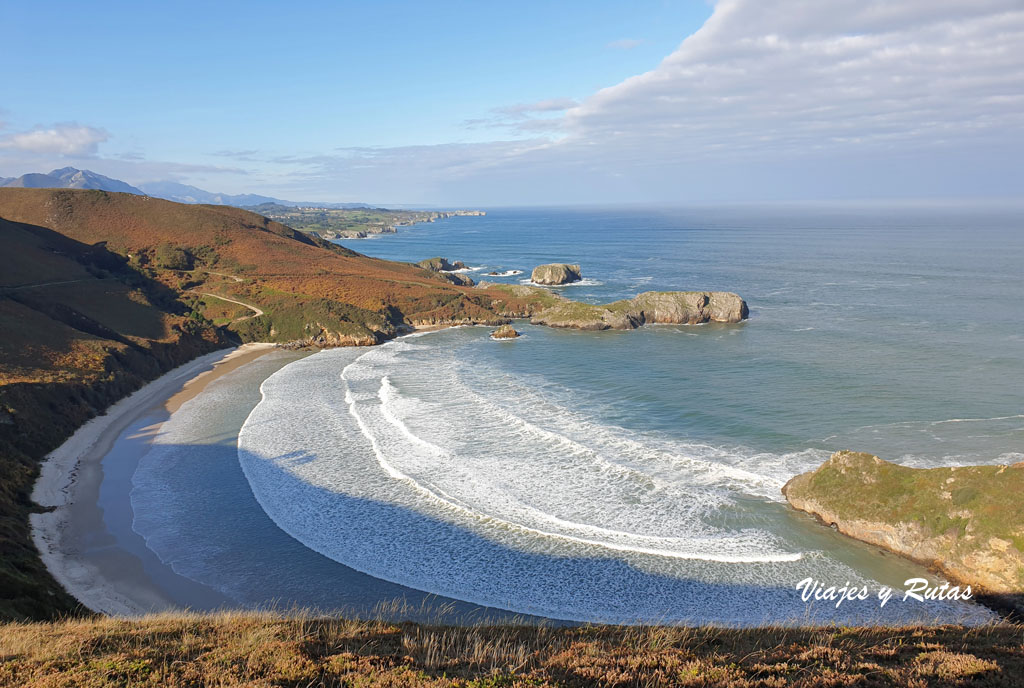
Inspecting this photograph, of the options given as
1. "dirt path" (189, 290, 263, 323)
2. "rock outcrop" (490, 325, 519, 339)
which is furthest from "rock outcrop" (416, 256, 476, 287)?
"rock outcrop" (490, 325, 519, 339)

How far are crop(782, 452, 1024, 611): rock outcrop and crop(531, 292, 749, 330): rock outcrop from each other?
42.1m

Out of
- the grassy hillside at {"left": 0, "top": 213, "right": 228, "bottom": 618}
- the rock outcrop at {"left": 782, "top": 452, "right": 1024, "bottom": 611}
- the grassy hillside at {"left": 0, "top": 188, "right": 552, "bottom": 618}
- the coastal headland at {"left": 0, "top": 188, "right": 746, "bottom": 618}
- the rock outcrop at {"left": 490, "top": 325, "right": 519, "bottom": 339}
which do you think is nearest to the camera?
the rock outcrop at {"left": 782, "top": 452, "right": 1024, "bottom": 611}

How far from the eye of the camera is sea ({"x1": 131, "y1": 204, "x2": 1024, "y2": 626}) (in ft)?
66.6

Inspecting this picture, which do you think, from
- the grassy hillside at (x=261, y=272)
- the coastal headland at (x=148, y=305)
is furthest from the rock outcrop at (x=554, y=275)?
the grassy hillside at (x=261, y=272)

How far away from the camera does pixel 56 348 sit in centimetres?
4569

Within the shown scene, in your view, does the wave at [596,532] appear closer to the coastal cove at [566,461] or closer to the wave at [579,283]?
the coastal cove at [566,461]

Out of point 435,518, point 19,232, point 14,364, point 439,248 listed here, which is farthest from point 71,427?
point 439,248

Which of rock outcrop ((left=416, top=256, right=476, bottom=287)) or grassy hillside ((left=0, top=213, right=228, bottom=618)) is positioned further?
rock outcrop ((left=416, top=256, right=476, bottom=287))

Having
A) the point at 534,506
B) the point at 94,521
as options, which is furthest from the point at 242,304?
the point at 534,506

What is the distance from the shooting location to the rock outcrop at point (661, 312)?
65812 millimetres

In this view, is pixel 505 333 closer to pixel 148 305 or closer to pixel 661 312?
pixel 661 312

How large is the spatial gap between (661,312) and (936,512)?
47.8 metres

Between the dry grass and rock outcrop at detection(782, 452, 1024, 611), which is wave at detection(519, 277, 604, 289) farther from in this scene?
the dry grass

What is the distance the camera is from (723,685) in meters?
9.65
